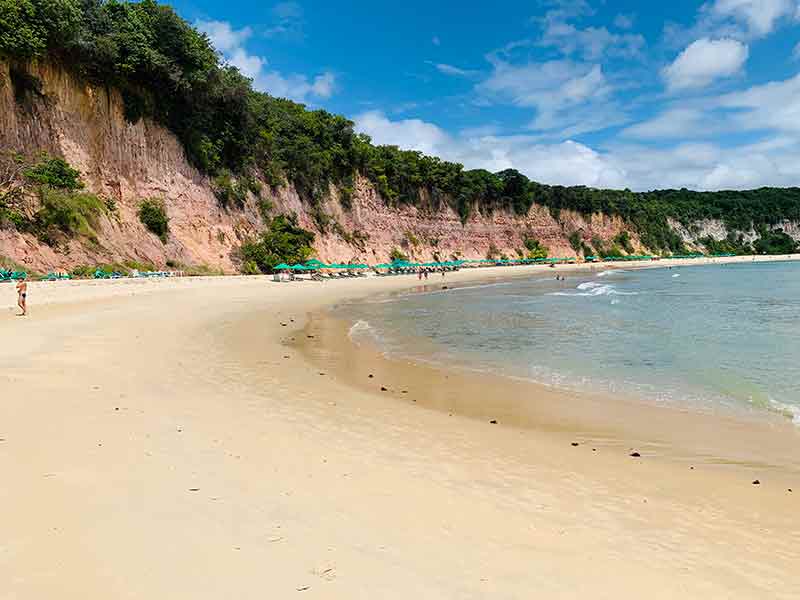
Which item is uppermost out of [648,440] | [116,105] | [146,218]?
[116,105]

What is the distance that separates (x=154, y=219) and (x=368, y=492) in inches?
1436

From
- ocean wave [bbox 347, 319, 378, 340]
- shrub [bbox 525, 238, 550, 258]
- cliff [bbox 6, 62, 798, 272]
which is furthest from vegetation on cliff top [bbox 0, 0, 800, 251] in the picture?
ocean wave [bbox 347, 319, 378, 340]

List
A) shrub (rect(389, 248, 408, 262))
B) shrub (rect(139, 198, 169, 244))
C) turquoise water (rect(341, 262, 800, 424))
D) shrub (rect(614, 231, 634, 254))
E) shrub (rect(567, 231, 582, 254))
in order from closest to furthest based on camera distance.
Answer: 1. turquoise water (rect(341, 262, 800, 424))
2. shrub (rect(139, 198, 169, 244))
3. shrub (rect(389, 248, 408, 262))
4. shrub (rect(567, 231, 582, 254))
5. shrub (rect(614, 231, 634, 254))

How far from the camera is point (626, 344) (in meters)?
14.0

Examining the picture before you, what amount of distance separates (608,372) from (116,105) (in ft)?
127

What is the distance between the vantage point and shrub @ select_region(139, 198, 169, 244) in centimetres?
3594

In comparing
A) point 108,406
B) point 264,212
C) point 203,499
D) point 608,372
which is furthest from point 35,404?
point 264,212

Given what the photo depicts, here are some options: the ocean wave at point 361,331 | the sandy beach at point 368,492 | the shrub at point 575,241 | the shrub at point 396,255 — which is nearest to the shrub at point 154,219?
the ocean wave at point 361,331

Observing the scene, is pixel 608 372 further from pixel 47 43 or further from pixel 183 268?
pixel 47 43

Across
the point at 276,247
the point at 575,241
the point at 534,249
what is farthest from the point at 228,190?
the point at 575,241

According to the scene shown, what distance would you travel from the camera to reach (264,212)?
48.3 meters

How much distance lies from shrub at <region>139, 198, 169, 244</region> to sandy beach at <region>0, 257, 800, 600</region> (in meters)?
29.0

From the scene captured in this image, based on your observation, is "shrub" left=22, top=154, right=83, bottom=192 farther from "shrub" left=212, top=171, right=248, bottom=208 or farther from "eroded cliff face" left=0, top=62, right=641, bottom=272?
"shrub" left=212, top=171, right=248, bottom=208

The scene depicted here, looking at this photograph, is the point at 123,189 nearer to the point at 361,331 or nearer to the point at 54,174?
the point at 54,174
